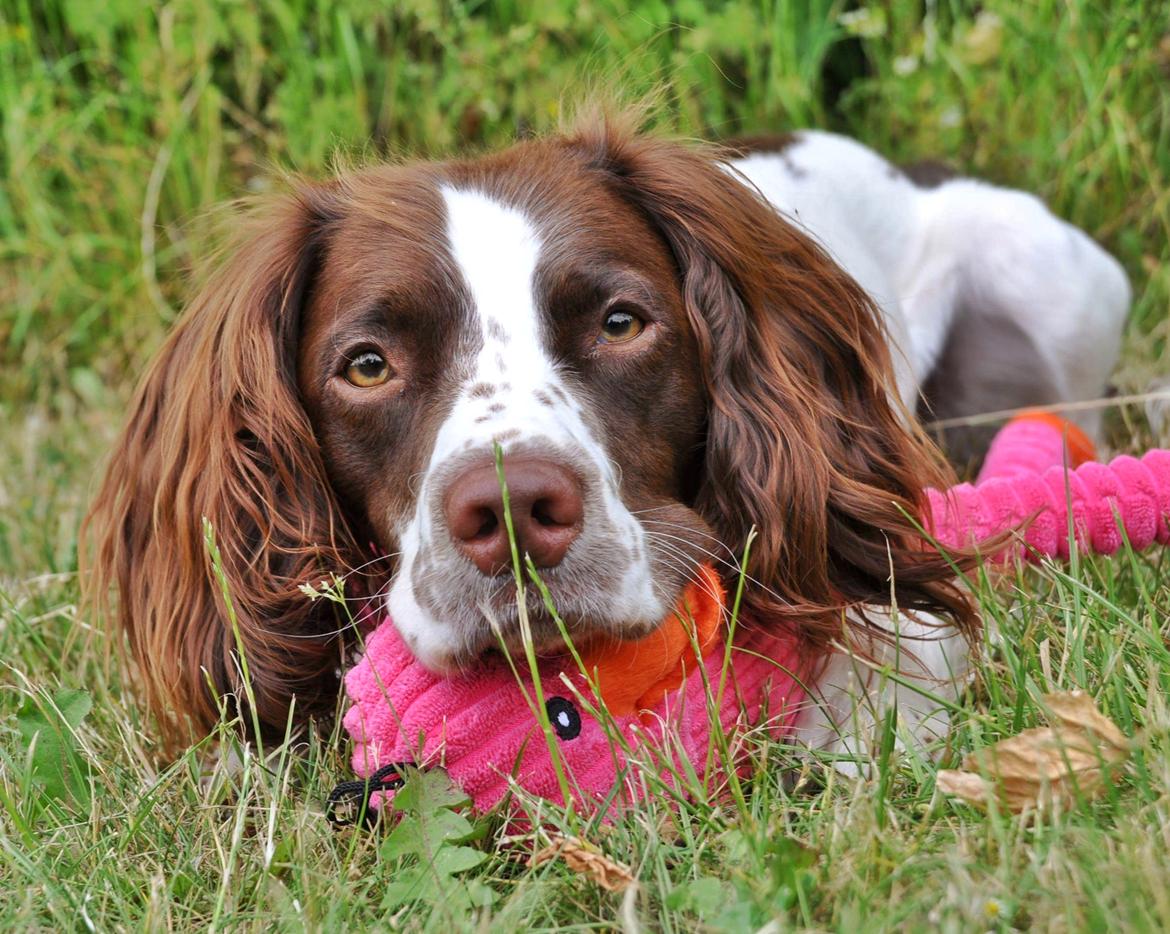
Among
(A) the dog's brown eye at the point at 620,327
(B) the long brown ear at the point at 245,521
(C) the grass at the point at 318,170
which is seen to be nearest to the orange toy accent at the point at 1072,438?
(C) the grass at the point at 318,170

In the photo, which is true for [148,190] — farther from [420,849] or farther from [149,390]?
[420,849]

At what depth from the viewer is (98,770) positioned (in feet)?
8.16

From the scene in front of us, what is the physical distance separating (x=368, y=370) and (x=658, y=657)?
2.33 feet

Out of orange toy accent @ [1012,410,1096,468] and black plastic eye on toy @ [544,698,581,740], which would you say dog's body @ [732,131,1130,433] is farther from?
black plastic eye on toy @ [544,698,581,740]

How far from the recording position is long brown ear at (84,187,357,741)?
261 cm

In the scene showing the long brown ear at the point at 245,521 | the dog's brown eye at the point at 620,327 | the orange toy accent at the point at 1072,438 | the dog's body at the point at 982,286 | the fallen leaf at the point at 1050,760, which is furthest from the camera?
the dog's body at the point at 982,286

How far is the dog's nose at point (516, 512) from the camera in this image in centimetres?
202

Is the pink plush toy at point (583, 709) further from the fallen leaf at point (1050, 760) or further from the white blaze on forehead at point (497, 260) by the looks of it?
the white blaze on forehead at point (497, 260)

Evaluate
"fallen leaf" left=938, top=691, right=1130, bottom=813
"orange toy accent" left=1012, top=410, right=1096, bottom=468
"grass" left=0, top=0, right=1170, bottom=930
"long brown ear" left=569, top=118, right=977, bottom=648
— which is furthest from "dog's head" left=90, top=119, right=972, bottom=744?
"orange toy accent" left=1012, top=410, right=1096, bottom=468

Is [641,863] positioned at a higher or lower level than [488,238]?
lower

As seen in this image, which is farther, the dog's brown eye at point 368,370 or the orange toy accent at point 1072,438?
the orange toy accent at point 1072,438

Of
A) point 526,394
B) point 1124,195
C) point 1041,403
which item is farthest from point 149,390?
point 1124,195

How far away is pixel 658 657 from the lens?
2.27 meters

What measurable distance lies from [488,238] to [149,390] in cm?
83
